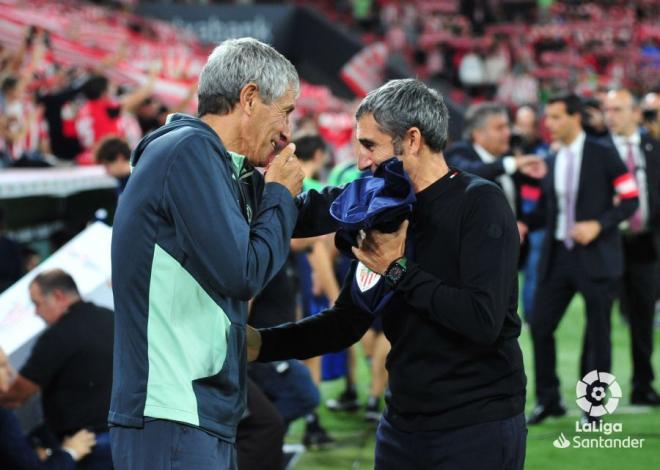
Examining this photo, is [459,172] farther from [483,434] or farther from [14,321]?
[14,321]

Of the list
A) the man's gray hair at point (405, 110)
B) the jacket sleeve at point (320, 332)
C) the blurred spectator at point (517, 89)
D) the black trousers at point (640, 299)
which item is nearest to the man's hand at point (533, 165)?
the black trousers at point (640, 299)

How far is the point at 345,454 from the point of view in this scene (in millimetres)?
5707

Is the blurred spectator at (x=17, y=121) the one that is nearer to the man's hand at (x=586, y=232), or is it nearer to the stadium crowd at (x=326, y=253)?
the stadium crowd at (x=326, y=253)

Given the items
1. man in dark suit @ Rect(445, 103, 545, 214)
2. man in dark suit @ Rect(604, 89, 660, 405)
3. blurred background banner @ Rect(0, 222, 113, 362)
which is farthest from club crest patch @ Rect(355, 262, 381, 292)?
man in dark suit @ Rect(604, 89, 660, 405)

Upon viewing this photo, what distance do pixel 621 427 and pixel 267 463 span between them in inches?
94.9

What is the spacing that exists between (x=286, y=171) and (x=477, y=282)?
1.81ft

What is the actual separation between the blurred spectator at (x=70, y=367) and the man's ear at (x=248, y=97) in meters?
2.21

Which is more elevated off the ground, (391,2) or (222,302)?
(391,2)

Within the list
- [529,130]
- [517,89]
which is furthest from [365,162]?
[517,89]

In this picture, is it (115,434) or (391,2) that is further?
(391,2)

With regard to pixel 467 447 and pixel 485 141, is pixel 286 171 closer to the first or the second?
pixel 467 447

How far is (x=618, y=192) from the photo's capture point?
590 cm

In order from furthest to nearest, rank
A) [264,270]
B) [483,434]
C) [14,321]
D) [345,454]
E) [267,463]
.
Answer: [345,454] → [14,321] → [267,463] → [483,434] → [264,270]

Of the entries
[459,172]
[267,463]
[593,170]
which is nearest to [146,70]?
[593,170]
